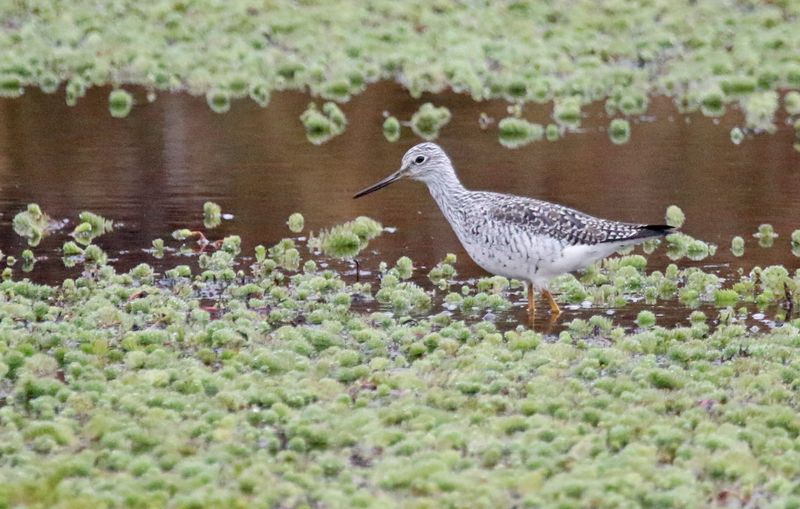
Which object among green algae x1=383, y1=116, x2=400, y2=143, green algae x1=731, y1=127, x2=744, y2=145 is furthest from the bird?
green algae x1=731, y1=127, x2=744, y2=145

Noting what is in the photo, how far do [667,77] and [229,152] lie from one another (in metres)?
8.31

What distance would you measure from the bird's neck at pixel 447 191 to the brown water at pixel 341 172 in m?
1.04

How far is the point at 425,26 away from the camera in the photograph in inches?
1097

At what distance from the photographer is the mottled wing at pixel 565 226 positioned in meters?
12.6

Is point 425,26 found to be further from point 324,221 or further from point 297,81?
point 324,221

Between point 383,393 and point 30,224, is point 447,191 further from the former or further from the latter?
point 30,224

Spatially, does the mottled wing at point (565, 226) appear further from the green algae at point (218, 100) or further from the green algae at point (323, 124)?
the green algae at point (218, 100)

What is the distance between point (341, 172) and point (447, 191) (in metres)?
5.37

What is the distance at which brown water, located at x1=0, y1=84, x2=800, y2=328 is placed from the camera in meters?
16.0

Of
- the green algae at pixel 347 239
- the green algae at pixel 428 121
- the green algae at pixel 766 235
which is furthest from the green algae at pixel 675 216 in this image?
the green algae at pixel 428 121

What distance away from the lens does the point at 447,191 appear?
1359cm

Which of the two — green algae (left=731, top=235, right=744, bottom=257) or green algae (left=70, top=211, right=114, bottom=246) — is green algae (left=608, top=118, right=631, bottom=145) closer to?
green algae (left=731, top=235, right=744, bottom=257)

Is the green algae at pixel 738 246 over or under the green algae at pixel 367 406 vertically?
over

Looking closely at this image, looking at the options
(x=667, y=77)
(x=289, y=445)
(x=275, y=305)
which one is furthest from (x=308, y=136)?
(x=289, y=445)
